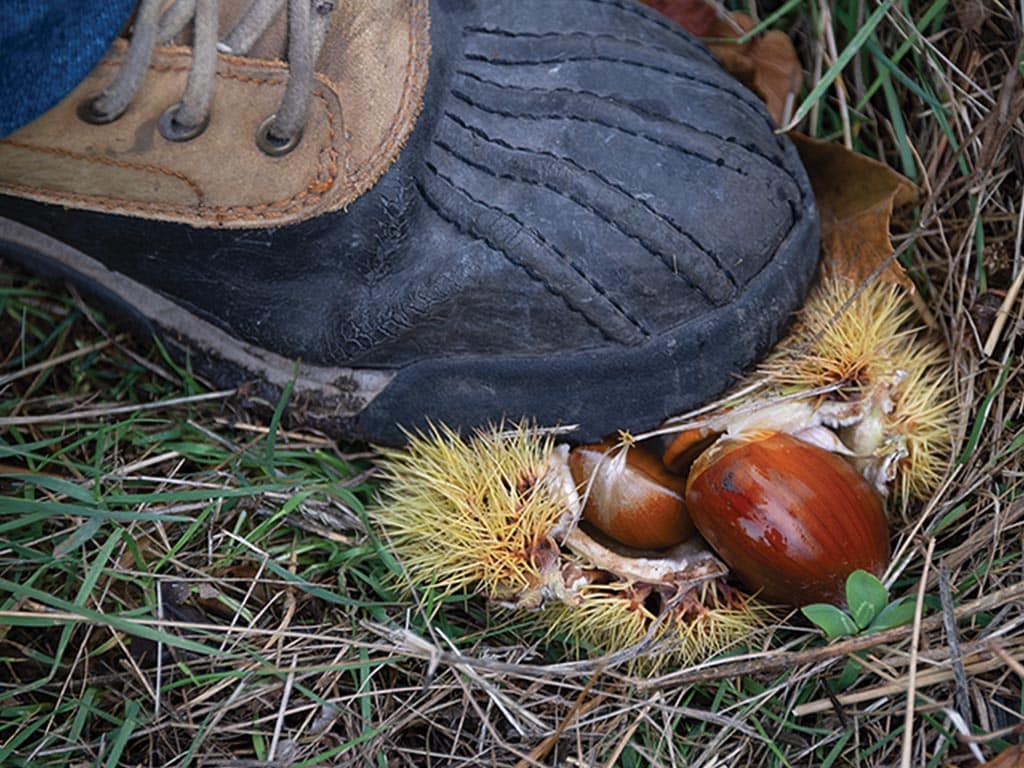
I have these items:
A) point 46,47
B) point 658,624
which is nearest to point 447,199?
point 46,47

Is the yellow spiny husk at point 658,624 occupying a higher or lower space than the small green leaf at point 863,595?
lower

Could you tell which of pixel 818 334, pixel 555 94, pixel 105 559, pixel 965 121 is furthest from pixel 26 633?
pixel 965 121

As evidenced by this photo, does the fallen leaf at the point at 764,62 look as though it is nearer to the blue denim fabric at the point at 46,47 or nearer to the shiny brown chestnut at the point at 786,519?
the shiny brown chestnut at the point at 786,519

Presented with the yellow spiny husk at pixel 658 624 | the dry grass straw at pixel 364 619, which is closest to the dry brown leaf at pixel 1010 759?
the dry grass straw at pixel 364 619

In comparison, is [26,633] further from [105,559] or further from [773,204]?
[773,204]

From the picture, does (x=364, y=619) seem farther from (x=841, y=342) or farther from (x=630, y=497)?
(x=841, y=342)

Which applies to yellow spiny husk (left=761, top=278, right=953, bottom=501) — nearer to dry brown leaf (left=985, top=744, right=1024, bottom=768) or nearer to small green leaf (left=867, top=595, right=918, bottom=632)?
small green leaf (left=867, top=595, right=918, bottom=632)

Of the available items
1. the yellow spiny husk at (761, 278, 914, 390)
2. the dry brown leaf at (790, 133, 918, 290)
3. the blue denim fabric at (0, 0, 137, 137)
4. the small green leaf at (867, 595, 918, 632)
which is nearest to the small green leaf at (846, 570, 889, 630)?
the small green leaf at (867, 595, 918, 632)
